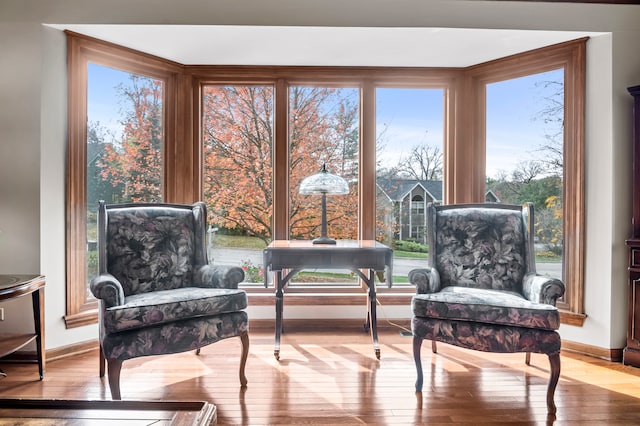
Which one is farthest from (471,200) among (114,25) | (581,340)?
(114,25)

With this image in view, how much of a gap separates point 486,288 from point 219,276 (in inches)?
71.0

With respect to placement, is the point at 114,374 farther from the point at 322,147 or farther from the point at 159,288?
the point at 322,147

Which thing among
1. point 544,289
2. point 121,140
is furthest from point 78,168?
point 544,289

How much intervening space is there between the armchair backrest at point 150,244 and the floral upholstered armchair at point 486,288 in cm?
153

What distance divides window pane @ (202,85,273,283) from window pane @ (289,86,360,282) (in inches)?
9.5

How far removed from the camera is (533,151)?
324 centimetres

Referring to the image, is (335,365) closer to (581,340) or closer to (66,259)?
(581,340)

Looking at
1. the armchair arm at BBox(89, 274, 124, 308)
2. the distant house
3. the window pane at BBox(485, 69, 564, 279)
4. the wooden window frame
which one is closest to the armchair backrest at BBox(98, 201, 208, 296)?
the armchair arm at BBox(89, 274, 124, 308)

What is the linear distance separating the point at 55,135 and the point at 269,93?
1709mm

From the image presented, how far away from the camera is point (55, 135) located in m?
A: 2.73

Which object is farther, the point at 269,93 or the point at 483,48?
the point at 269,93

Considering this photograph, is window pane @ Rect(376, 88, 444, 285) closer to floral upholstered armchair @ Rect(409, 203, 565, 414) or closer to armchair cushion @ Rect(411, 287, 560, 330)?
floral upholstered armchair @ Rect(409, 203, 565, 414)

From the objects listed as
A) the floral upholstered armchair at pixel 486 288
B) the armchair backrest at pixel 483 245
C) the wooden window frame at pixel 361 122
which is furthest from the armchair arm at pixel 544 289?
the wooden window frame at pixel 361 122

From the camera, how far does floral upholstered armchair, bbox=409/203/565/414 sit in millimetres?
2027
